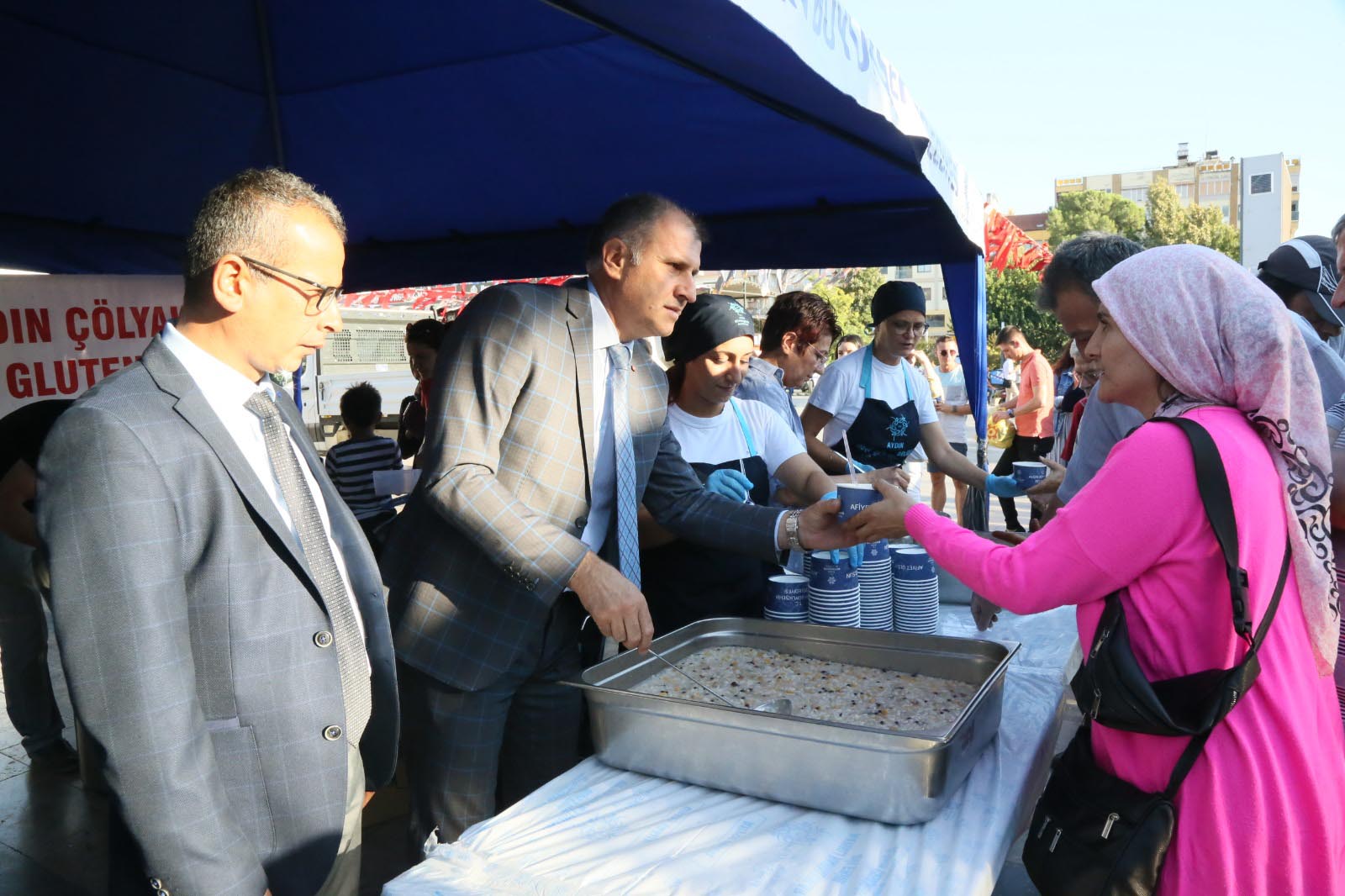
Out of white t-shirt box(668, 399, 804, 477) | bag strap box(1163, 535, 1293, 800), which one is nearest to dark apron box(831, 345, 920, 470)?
white t-shirt box(668, 399, 804, 477)

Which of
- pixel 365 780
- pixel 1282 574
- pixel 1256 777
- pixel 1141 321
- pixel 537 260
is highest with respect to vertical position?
pixel 537 260

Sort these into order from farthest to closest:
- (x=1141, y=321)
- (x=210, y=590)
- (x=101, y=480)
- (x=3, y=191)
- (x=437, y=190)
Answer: (x=437, y=190) → (x=3, y=191) → (x=1141, y=321) → (x=210, y=590) → (x=101, y=480)

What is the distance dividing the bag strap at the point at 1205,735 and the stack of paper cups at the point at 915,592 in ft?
2.94

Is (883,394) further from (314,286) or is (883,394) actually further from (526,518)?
(314,286)

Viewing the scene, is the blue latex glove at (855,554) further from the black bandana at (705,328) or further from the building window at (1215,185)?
the building window at (1215,185)

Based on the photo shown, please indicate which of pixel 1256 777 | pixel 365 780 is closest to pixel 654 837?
pixel 365 780

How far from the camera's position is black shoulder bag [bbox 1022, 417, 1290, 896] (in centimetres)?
118

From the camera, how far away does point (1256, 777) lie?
1.18m

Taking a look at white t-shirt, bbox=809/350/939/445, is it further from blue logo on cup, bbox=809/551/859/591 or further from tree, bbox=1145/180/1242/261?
tree, bbox=1145/180/1242/261

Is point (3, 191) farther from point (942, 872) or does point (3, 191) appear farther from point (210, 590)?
point (942, 872)

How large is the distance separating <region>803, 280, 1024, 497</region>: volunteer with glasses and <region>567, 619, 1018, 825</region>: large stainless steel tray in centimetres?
294

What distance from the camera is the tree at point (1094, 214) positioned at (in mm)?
41250

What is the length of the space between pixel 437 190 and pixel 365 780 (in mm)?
2934

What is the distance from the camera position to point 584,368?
1876 mm
